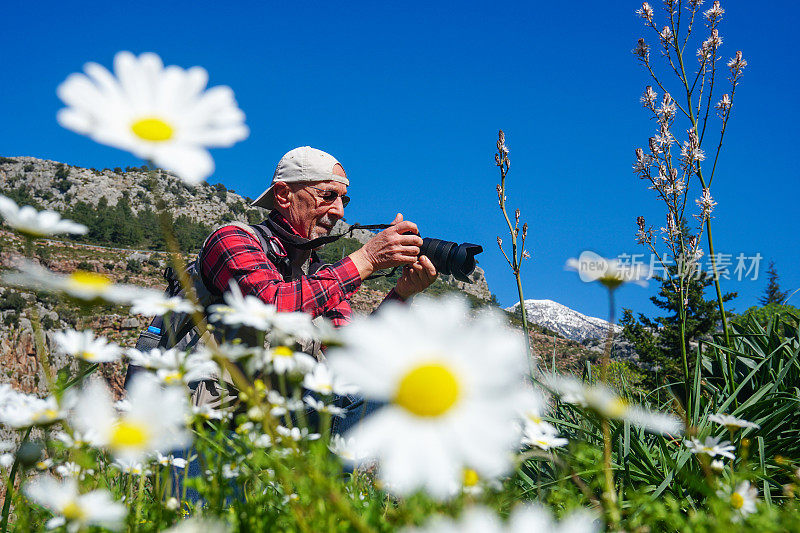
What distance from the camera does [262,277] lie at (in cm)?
252

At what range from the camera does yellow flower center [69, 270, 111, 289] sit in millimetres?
990

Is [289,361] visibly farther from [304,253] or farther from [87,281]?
[304,253]

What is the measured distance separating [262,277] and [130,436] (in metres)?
1.77

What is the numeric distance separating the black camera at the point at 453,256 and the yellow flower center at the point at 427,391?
238cm

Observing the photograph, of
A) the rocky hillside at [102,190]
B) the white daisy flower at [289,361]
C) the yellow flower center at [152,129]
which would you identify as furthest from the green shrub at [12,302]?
the yellow flower center at [152,129]

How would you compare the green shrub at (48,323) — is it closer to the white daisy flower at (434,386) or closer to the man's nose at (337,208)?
the man's nose at (337,208)

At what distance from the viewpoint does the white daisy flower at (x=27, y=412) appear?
3.26ft

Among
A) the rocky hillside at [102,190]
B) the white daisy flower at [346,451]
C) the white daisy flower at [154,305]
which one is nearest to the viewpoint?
the white daisy flower at [154,305]

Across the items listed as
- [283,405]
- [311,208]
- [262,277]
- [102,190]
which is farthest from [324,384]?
[102,190]

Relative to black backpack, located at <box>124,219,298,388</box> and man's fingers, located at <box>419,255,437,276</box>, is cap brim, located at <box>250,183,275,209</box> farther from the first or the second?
man's fingers, located at <box>419,255,437,276</box>

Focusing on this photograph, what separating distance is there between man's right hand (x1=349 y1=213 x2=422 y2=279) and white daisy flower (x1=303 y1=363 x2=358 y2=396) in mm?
1492

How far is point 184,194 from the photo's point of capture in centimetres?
5681

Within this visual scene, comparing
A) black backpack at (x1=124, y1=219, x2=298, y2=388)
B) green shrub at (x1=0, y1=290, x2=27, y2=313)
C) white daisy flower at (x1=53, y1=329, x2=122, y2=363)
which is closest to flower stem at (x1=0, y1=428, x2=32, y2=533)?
white daisy flower at (x1=53, y1=329, x2=122, y2=363)

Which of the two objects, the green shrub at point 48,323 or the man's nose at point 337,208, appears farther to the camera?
the green shrub at point 48,323
